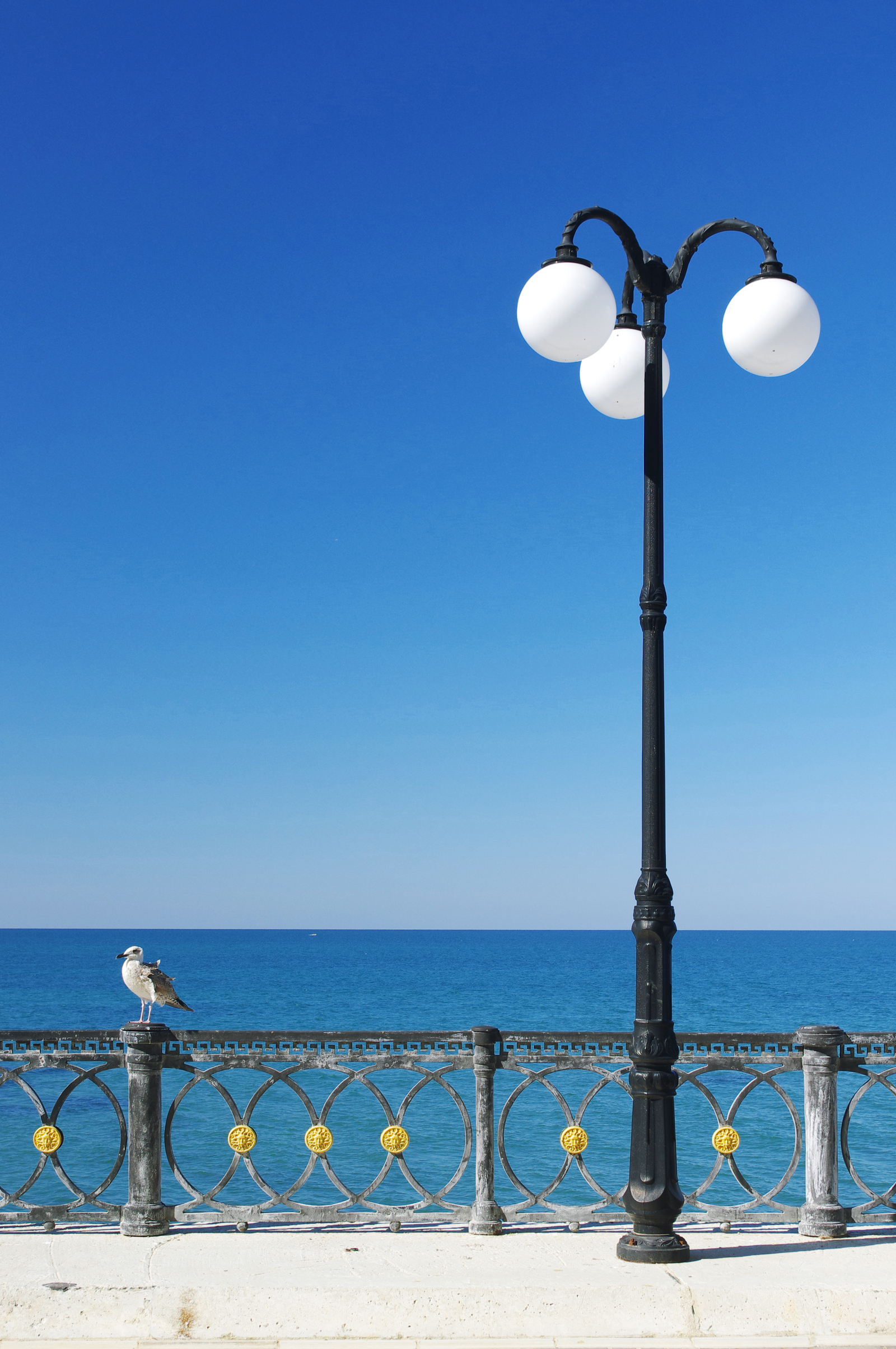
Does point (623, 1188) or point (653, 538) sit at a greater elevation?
point (653, 538)

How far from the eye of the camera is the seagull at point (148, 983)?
315 inches

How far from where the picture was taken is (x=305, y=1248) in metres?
6.54

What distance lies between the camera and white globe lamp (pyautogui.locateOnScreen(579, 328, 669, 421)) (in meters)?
7.44

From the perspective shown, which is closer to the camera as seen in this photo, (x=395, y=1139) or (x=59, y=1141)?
(x=59, y=1141)

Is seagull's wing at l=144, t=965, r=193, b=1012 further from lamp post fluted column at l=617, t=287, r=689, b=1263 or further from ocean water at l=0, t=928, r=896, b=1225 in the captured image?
lamp post fluted column at l=617, t=287, r=689, b=1263

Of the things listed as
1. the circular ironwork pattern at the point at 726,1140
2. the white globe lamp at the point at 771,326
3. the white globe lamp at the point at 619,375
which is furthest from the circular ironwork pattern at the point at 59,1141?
the white globe lamp at the point at 771,326

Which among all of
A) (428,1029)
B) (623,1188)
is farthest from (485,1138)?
(428,1029)

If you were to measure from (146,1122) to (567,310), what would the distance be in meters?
5.34

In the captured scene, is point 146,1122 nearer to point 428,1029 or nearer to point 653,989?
point 653,989

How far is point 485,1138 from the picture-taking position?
7098 mm

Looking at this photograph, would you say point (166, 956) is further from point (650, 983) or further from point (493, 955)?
point (650, 983)

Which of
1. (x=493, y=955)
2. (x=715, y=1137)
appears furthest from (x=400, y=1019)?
(x=493, y=955)

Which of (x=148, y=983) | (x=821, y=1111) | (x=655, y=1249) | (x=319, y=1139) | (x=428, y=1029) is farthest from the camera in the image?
(x=428, y=1029)

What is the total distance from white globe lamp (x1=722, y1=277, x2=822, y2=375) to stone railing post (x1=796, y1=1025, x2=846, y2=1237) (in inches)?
158
